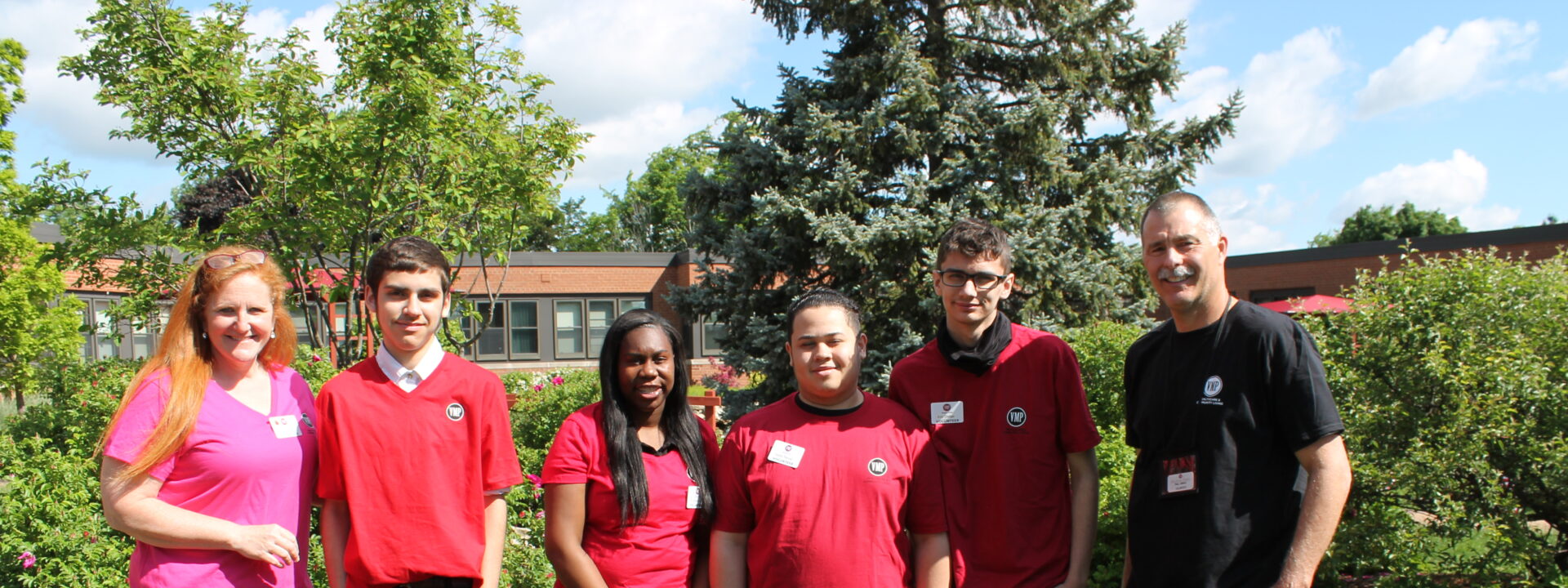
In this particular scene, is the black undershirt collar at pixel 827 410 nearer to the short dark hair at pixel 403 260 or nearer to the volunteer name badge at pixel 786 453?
the volunteer name badge at pixel 786 453

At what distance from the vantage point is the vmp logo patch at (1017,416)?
2898 millimetres

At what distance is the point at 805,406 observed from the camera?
2.88 meters

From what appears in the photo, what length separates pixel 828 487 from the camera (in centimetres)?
272

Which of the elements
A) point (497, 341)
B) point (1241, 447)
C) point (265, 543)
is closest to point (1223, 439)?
point (1241, 447)

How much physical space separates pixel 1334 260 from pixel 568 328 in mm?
20006

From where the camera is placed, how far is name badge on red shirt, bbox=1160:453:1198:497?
264 cm

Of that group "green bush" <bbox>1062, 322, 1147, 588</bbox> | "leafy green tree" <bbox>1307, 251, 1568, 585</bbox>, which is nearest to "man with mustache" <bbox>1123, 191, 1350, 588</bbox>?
"green bush" <bbox>1062, 322, 1147, 588</bbox>

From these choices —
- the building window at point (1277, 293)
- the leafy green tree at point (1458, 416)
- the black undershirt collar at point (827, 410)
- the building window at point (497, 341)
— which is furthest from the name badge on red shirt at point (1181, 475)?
the building window at point (497, 341)

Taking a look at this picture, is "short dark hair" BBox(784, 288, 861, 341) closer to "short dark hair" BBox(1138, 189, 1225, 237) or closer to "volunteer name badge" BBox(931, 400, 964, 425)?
"volunteer name badge" BBox(931, 400, 964, 425)

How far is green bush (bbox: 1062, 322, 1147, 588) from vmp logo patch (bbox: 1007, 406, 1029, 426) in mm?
568

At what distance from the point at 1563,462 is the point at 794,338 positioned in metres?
3.56

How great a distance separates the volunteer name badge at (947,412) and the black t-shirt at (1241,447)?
599 millimetres

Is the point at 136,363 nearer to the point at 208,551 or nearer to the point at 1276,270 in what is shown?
the point at 208,551

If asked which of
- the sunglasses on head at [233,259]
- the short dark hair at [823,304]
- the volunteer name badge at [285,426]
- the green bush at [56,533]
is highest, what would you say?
the sunglasses on head at [233,259]
